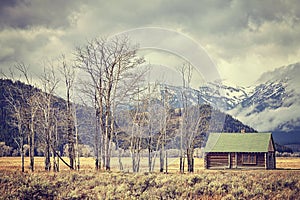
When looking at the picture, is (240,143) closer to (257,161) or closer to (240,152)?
(240,152)

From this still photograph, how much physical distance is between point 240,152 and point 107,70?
24.3 feet

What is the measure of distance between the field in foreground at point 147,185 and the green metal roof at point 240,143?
214 cm

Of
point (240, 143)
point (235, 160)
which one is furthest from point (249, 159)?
point (240, 143)

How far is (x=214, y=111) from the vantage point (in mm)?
14086

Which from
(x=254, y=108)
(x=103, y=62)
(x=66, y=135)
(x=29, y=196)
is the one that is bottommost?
(x=29, y=196)

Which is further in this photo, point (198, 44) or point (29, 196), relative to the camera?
point (198, 44)

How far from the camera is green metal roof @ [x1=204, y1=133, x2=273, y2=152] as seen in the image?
1822 centimetres

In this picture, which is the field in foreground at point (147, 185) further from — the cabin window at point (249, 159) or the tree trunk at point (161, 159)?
the cabin window at point (249, 159)

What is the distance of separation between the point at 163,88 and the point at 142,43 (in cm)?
183

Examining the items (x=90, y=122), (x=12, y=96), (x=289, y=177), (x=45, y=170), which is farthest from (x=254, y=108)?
(x=12, y=96)

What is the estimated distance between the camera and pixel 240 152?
19.5m

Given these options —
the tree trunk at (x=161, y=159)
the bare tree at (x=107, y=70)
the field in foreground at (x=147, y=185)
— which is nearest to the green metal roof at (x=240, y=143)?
the field in foreground at (x=147, y=185)

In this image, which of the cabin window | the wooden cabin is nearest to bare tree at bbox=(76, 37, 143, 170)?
the wooden cabin

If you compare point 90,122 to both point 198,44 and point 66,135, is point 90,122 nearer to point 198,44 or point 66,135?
point 66,135
